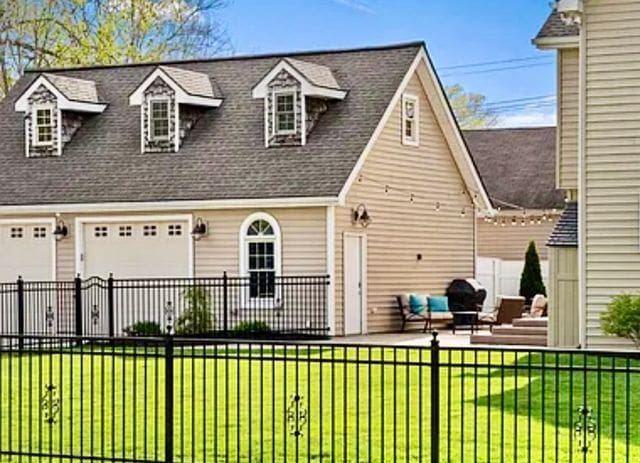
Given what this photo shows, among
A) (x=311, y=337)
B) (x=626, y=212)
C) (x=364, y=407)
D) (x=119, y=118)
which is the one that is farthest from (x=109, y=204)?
(x=364, y=407)

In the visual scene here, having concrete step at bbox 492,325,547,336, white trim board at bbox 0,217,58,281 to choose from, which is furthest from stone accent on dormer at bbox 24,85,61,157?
concrete step at bbox 492,325,547,336

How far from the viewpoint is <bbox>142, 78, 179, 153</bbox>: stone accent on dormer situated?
2814cm

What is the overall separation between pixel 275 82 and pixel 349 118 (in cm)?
174

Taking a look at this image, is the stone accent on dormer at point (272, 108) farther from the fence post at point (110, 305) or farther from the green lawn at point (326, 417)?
the green lawn at point (326, 417)

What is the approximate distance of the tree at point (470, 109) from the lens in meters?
58.4

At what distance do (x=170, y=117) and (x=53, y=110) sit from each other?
306cm

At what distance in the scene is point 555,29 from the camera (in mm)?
21422

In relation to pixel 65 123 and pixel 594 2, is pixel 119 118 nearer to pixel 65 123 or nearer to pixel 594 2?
pixel 65 123

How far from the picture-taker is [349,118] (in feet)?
88.1

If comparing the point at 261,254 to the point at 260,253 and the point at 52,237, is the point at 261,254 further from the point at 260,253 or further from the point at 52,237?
the point at 52,237

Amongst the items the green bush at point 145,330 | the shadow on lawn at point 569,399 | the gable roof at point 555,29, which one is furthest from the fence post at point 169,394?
the green bush at point 145,330

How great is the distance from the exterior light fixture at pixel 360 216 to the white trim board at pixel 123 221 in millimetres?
3478

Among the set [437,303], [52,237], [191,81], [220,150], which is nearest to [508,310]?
[437,303]

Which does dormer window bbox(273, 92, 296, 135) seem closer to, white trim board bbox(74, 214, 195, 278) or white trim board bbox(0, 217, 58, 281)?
white trim board bbox(74, 214, 195, 278)
